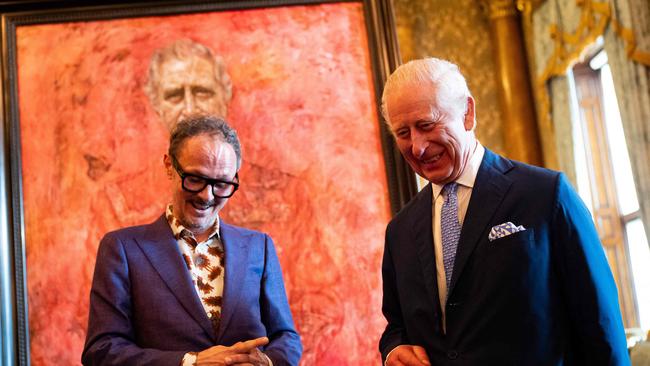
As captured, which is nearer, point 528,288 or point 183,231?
point 528,288

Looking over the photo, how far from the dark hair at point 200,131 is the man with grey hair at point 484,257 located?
591 millimetres

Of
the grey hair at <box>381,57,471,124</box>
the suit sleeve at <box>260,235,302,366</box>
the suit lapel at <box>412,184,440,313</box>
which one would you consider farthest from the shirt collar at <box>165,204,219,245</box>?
the grey hair at <box>381,57,471,124</box>

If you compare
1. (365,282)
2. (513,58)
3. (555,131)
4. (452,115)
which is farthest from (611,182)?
(452,115)

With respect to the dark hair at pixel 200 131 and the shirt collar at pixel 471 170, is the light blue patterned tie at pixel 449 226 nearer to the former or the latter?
the shirt collar at pixel 471 170

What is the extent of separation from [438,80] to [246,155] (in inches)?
76.1

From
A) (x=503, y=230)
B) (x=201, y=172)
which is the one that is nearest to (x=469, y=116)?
(x=503, y=230)

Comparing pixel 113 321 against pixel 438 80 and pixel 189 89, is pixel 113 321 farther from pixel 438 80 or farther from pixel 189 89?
pixel 189 89

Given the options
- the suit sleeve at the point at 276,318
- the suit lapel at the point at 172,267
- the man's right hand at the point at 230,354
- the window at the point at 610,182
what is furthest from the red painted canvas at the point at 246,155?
the window at the point at 610,182

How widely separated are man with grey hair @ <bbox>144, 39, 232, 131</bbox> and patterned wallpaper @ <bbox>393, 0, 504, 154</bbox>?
3688 mm

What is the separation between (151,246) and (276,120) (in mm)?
1570

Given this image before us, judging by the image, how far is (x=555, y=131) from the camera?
22.7 feet

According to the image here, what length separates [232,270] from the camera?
8.63 ft

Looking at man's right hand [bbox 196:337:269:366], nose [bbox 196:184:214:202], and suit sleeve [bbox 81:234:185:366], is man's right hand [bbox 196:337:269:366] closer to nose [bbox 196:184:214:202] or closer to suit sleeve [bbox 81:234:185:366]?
suit sleeve [bbox 81:234:185:366]

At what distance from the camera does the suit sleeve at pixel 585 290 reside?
6.61 feet
